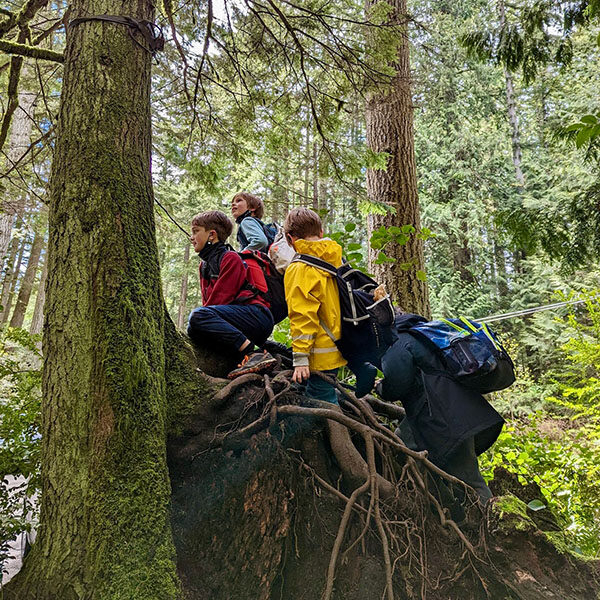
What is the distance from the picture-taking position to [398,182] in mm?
5477

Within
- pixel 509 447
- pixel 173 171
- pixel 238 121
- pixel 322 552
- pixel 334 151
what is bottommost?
pixel 509 447

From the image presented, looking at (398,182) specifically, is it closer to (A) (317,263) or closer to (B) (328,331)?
(A) (317,263)

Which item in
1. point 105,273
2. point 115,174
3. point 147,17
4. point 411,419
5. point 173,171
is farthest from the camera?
point 173,171

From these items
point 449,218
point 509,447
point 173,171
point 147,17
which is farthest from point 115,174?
point 449,218

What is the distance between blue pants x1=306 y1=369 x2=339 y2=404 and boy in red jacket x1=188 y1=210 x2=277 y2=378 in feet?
0.95

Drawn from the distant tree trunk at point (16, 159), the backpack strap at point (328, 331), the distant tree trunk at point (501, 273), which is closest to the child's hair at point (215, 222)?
the backpack strap at point (328, 331)

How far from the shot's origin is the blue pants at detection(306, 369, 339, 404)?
2598 millimetres

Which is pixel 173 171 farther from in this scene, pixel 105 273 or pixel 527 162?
pixel 527 162

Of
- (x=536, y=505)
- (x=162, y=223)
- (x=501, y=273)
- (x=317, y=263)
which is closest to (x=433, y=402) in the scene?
(x=317, y=263)

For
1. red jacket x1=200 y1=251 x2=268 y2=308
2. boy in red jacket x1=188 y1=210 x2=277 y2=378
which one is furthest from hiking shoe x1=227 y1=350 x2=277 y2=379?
red jacket x1=200 y1=251 x2=268 y2=308

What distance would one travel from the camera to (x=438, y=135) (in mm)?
17453

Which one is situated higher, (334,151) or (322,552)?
(334,151)

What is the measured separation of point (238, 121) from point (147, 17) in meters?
1.79

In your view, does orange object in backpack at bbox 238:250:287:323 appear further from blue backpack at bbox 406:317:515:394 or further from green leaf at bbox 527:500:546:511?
green leaf at bbox 527:500:546:511
